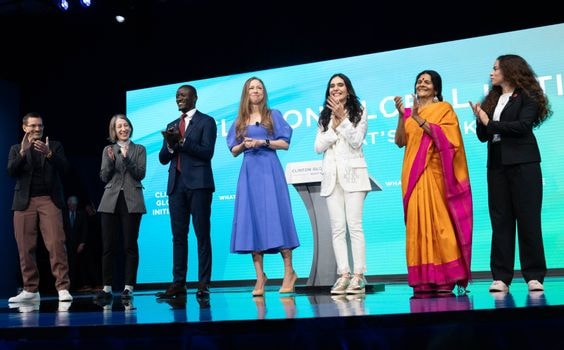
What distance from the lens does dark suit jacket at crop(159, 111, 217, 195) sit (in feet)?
15.5

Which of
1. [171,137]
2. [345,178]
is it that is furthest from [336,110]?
[171,137]

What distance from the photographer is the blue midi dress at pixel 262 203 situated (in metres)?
4.60

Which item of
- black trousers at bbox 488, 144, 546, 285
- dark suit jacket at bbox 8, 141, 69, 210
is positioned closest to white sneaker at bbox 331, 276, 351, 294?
black trousers at bbox 488, 144, 546, 285

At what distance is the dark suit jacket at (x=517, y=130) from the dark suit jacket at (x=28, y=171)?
3.26 m

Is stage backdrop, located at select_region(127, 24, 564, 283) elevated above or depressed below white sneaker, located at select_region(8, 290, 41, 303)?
above

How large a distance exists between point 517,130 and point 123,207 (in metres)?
2.98

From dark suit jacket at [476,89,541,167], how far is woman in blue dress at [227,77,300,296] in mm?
1495

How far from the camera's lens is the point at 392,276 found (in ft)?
22.0

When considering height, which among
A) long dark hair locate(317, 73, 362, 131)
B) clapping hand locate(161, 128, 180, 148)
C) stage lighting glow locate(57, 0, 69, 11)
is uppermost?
stage lighting glow locate(57, 0, 69, 11)

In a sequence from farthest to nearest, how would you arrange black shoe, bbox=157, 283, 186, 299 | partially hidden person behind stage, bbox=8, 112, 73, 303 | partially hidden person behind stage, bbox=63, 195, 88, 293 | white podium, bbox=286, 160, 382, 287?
partially hidden person behind stage, bbox=63, 195, 88, 293 < partially hidden person behind stage, bbox=8, 112, 73, 303 < white podium, bbox=286, 160, 382, 287 < black shoe, bbox=157, 283, 186, 299

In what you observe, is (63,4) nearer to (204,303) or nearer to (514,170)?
(204,303)

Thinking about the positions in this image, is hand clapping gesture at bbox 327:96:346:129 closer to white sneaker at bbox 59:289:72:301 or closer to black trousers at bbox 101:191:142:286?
black trousers at bbox 101:191:142:286

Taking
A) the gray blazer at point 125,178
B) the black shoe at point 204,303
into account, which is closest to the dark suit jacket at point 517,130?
the black shoe at point 204,303

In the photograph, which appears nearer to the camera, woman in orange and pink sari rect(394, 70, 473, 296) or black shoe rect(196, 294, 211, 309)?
black shoe rect(196, 294, 211, 309)
